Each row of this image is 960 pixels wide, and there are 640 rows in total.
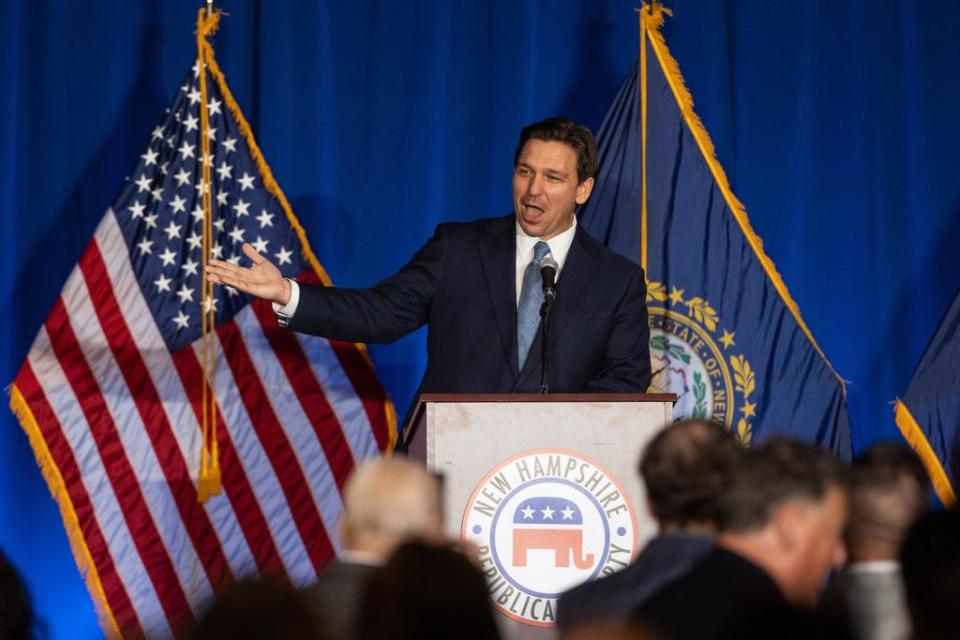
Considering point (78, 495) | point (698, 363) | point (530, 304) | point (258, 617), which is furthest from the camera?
point (698, 363)

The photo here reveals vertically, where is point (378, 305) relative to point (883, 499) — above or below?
above

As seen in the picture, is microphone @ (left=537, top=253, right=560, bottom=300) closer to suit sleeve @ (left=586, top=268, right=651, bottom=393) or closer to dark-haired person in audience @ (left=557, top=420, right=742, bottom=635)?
suit sleeve @ (left=586, top=268, right=651, bottom=393)

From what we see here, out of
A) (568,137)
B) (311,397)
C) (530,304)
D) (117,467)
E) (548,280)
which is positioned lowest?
(117,467)

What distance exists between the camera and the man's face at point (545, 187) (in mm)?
4441

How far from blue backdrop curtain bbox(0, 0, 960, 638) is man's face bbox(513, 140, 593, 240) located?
60.2 inches

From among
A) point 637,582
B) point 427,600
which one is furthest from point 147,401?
point 427,600

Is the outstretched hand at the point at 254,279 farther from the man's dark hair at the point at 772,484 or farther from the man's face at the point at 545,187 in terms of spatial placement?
the man's dark hair at the point at 772,484

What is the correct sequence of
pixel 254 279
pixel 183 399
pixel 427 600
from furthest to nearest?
pixel 183 399 → pixel 254 279 → pixel 427 600

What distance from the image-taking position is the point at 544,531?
3271 millimetres

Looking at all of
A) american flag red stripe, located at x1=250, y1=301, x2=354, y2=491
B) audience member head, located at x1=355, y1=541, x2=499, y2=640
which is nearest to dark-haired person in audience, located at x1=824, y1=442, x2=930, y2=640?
audience member head, located at x1=355, y1=541, x2=499, y2=640

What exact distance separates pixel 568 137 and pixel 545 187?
0.22 meters

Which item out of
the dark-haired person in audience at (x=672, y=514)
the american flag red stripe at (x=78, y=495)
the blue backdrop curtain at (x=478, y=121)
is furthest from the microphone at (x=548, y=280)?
the american flag red stripe at (x=78, y=495)

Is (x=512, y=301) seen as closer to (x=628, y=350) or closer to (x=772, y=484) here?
(x=628, y=350)

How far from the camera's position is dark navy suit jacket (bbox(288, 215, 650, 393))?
4.16 meters
